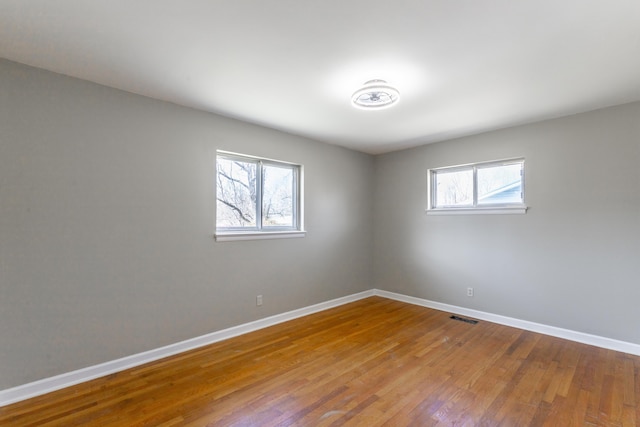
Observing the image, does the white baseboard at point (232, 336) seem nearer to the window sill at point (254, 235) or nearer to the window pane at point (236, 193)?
the window sill at point (254, 235)

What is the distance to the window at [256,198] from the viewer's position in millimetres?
3320

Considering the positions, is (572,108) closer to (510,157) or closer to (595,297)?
(510,157)

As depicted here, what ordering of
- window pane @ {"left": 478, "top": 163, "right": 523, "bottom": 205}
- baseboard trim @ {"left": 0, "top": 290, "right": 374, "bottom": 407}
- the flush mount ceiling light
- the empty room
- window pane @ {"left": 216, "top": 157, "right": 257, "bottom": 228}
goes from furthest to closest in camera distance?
window pane @ {"left": 478, "top": 163, "right": 523, "bottom": 205} → window pane @ {"left": 216, "top": 157, "right": 257, "bottom": 228} → the flush mount ceiling light → baseboard trim @ {"left": 0, "top": 290, "right": 374, "bottom": 407} → the empty room

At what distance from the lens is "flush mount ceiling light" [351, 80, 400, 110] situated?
2.43m

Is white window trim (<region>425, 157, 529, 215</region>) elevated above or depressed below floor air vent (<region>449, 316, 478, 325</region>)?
above

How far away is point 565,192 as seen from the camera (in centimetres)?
322

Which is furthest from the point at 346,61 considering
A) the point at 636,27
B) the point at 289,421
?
the point at 289,421

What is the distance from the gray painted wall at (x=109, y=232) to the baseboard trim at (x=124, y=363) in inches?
2.0

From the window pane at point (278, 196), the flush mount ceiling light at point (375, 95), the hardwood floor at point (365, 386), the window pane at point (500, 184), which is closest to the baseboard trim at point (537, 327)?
the hardwood floor at point (365, 386)

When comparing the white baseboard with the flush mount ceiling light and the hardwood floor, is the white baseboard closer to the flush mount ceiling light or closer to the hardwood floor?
the hardwood floor

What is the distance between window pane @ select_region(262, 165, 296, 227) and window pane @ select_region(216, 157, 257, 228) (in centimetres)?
16

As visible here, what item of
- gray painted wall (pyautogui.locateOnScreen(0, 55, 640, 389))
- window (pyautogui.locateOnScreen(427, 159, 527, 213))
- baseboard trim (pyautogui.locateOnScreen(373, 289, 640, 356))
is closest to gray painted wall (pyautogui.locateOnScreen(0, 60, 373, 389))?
gray painted wall (pyautogui.locateOnScreen(0, 55, 640, 389))

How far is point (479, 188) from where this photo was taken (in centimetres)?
398

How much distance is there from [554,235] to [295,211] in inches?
119
